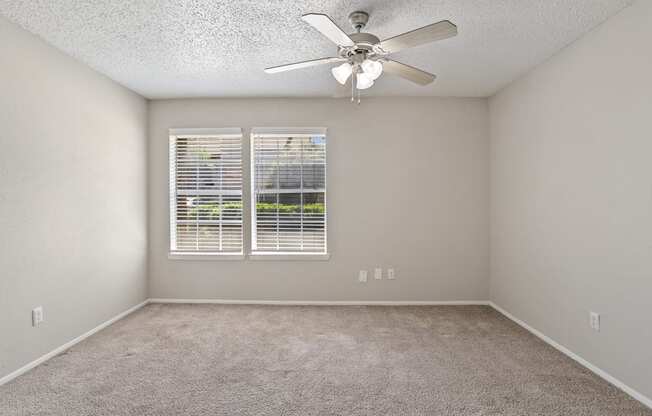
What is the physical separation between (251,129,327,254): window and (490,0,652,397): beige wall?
7.02 feet

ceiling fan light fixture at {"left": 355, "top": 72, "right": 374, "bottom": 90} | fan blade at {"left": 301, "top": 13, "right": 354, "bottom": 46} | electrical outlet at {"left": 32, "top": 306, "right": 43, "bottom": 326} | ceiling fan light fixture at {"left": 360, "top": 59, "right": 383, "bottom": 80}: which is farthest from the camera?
electrical outlet at {"left": 32, "top": 306, "right": 43, "bottom": 326}

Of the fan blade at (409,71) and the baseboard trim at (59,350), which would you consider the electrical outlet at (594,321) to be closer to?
the fan blade at (409,71)

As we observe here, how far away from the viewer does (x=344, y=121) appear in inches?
162

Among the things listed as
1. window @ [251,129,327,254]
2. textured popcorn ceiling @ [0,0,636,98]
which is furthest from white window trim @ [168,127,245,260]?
textured popcorn ceiling @ [0,0,636,98]

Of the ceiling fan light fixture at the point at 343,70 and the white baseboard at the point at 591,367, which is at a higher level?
the ceiling fan light fixture at the point at 343,70

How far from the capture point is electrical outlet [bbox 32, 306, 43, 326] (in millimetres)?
2614

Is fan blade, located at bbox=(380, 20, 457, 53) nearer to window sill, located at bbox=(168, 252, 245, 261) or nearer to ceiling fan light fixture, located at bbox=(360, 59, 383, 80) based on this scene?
ceiling fan light fixture, located at bbox=(360, 59, 383, 80)

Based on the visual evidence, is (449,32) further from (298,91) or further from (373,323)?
(373,323)

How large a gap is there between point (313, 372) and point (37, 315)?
85.5 inches

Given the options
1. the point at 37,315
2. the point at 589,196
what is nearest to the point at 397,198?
the point at 589,196

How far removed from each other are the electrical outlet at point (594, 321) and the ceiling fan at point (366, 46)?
2110mm

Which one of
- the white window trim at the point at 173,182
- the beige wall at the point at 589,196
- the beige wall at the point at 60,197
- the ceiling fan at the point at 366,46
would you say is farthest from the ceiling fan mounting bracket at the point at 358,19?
the beige wall at the point at 60,197

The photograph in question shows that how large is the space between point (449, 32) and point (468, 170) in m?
2.56

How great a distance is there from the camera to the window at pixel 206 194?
13.8 feet
